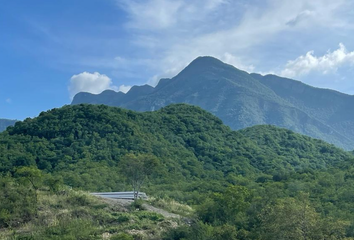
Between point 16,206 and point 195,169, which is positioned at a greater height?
point 195,169

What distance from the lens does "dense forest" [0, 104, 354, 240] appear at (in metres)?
20.0

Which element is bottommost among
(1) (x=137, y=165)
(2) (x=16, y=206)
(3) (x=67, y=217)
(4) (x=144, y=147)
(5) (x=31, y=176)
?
(3) (x=67, y=217)

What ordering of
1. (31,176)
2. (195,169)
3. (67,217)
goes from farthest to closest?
(195,169), (31,176), (67,217)

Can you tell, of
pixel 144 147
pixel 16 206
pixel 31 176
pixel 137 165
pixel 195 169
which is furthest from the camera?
pixel 144 147

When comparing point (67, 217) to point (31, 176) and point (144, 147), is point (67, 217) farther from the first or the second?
point (144, 147)

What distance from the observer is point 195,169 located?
5091 centimetres

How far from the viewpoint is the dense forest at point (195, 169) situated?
20000mm

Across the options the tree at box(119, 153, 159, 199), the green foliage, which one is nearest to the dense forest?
the green foliage

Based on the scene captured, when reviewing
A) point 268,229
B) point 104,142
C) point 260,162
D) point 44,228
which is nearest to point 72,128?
point 104,142

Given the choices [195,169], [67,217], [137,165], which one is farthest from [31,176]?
[195,169]

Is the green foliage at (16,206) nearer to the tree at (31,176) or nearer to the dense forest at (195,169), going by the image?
the dense forest at (195,169)

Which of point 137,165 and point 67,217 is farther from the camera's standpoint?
point 137,165

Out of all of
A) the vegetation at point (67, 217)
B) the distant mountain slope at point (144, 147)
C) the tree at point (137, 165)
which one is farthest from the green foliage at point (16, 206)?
the distant mountain slope at point (144, 147)

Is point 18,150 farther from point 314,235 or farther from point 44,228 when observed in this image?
point 314,235
